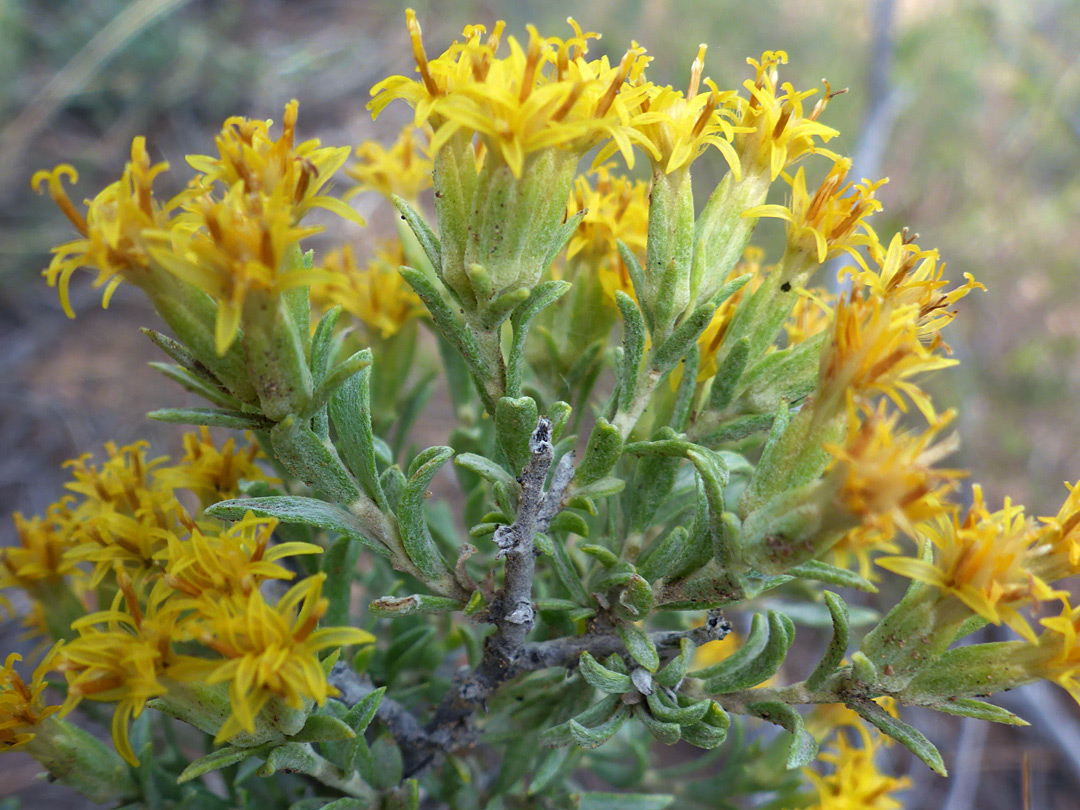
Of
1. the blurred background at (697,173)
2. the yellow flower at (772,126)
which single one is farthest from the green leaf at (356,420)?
the blurred background at (697,173)

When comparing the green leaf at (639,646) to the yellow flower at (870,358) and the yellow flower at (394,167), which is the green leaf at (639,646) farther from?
the yellow flower at (394,167)

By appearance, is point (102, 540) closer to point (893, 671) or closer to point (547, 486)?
point (547, 486)

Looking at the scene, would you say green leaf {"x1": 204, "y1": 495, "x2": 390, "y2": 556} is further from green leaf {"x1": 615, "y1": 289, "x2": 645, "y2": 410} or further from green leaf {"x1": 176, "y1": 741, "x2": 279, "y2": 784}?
green leaf {"x1": 615, "y1": 289, "x2": 645, "y2": 410}

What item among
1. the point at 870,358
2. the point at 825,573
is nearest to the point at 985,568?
the point at 825,573

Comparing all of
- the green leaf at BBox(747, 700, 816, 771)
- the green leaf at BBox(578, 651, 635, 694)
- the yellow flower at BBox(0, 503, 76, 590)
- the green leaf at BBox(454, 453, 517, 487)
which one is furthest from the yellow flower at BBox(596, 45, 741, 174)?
the yellow flower at BBox(0, 503, 76, 590)

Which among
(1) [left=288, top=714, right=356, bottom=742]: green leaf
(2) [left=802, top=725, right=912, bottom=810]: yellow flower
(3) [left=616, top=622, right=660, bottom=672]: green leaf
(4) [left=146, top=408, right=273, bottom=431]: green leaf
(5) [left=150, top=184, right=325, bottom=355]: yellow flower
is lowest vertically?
(2) [left=802, top=725, right=912, bottom=810]: yellow flower

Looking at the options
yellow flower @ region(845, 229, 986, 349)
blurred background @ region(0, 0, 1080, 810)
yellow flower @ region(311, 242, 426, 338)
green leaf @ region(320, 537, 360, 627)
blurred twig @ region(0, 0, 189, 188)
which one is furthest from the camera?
blurred twig @ region(0, 0, 189, 188)

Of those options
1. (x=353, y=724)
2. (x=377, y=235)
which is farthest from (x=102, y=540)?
(x=377, y=235)
